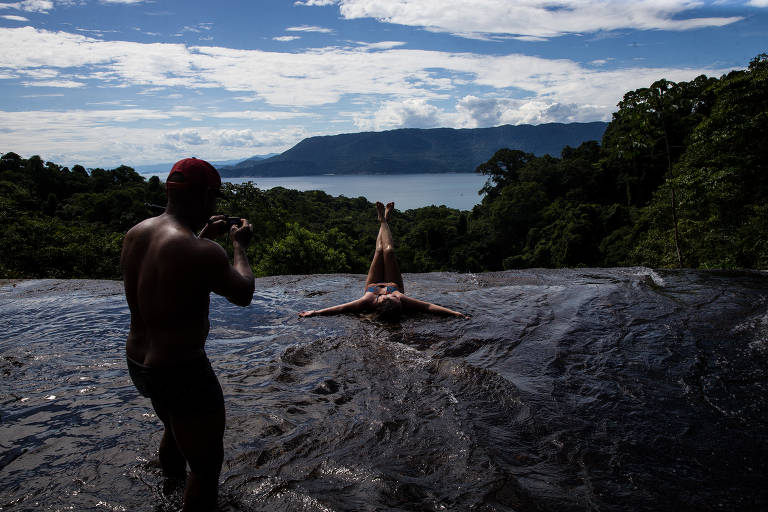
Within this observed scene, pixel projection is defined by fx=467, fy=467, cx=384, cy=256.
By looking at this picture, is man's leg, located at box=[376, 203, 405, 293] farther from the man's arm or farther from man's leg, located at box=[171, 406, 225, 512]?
man's leg, located at box=[171, 406, 225, 512]

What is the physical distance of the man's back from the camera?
2.46 m

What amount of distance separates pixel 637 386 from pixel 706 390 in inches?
24.9

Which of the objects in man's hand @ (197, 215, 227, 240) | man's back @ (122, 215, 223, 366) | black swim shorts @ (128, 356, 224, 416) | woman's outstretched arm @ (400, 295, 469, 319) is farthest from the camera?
woman's outstretched arm @ (400, 295, 469, 319)

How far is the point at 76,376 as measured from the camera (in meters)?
5.38

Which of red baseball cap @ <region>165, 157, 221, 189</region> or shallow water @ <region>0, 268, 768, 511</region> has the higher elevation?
red baseball cap @ <region>165, 157, 221, 189</region>

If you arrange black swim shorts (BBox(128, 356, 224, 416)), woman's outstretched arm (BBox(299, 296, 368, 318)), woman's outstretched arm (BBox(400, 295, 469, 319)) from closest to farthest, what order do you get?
black swim shorts (BBox(128, 356, 224, 416))
woman's outstretched arm (BBox(400, 295, 469, 319))
woman's outstretched arm (BBox(299, 296, 368, 318))

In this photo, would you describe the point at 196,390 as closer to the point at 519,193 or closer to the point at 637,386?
the point at 637,386

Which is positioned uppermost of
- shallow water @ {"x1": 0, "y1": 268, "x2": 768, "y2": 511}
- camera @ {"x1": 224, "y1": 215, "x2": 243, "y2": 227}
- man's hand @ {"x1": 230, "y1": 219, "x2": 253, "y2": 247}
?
camera @ {"x1": 224, "y1": 215, "x2": 243, "y2": 227}

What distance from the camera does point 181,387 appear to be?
8.40 ft

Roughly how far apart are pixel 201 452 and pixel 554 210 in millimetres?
43885

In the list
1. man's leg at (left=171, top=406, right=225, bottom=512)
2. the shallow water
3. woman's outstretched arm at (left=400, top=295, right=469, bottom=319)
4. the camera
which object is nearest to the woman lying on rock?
woman's outstretched arm at (left=400, top=295, right=469, bottom=319)

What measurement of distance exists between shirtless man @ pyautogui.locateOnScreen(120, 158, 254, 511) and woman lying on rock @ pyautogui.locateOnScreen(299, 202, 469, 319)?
17.1ft

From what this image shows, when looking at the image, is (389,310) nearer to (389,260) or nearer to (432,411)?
(389,260)

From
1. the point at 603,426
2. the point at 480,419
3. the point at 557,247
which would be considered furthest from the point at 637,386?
the point at 557,247
